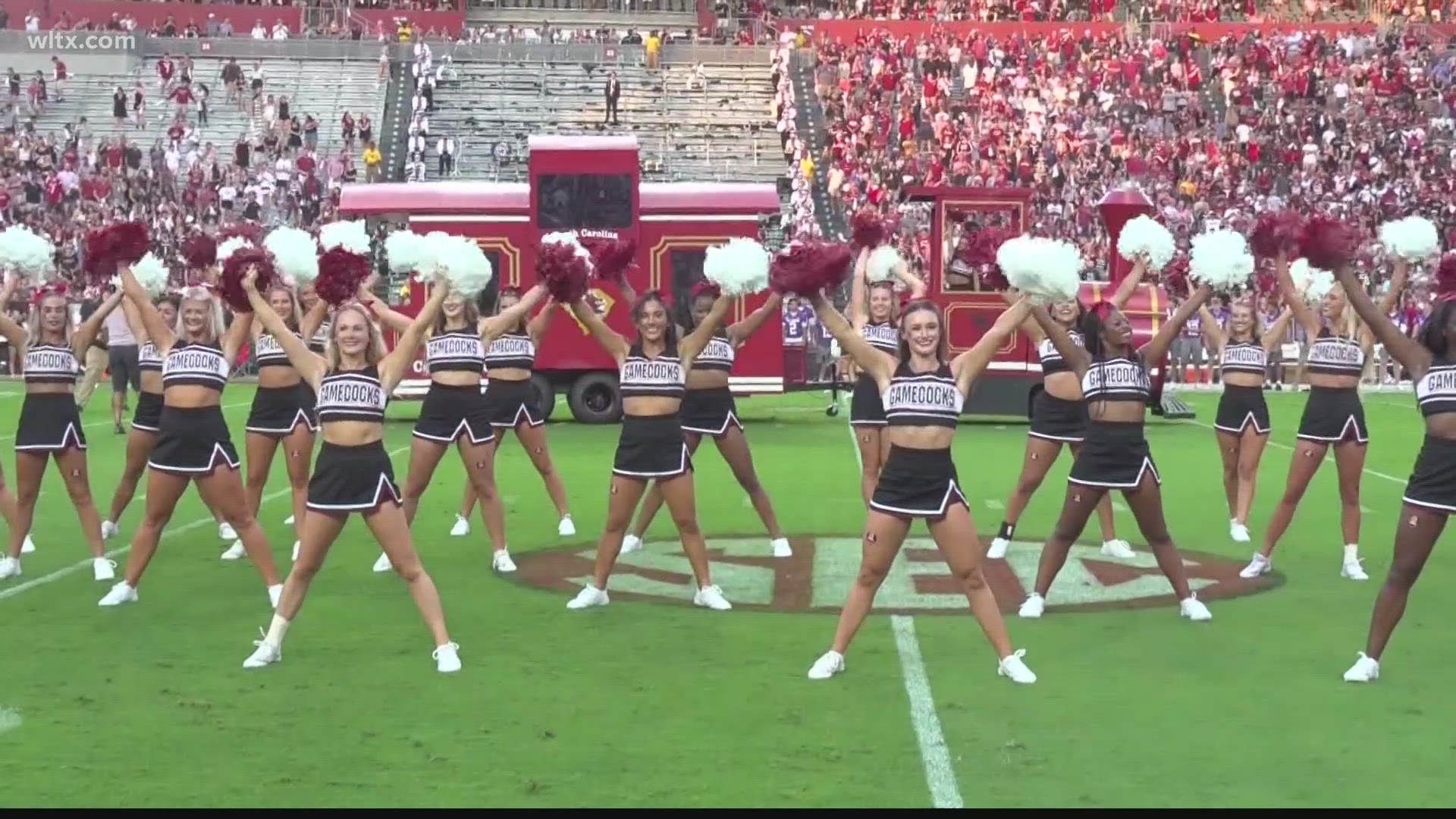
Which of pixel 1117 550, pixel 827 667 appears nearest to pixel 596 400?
pixel 1117 550

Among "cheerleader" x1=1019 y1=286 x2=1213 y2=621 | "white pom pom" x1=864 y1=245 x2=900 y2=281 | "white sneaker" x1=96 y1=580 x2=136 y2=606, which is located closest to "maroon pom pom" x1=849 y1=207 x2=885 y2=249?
"white pom pom" x1=864 y1=245 x2=900 y2=281

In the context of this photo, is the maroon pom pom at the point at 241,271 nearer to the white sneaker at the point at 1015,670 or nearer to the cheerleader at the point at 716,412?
the cheerleader at the point at 716,412

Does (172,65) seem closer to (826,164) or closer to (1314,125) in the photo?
(826,164)

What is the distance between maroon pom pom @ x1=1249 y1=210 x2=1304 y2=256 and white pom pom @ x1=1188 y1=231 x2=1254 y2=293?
658 millimetres

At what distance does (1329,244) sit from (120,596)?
6.30 m

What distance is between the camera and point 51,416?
10.6 meters

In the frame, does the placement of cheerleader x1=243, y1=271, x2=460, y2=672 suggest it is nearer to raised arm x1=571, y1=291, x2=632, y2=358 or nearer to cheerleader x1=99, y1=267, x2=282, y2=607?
raised arm x1=571, y1=291, x2=632, y2=358

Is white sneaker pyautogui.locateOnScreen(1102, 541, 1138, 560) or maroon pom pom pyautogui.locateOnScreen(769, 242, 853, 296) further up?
maroon pom pom pyautogui.locateOnScreen(769, 242, 853, 296)

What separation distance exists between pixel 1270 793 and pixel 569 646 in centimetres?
363

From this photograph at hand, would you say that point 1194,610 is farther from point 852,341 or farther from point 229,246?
point 229,246

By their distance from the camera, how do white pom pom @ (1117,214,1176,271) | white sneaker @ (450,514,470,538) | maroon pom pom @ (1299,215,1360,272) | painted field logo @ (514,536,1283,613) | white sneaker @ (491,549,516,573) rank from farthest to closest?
white sneaker @ (450,514,470,538), white sneaker @ (491,549,516,573), painted field logo @ (514,536,1283,613), white pom pom @ (1117,214,1176,271), maroon pom pom @ (1299,215,1360,272)

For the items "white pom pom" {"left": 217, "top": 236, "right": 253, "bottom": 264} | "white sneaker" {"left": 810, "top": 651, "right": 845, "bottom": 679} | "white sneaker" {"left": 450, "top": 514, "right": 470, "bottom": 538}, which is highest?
"white pom pom" {"left": 217, "top": 236, "right": 253, "bottom": 264}

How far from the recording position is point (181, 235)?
35.4 m

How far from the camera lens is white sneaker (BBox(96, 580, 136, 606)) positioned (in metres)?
9.79
